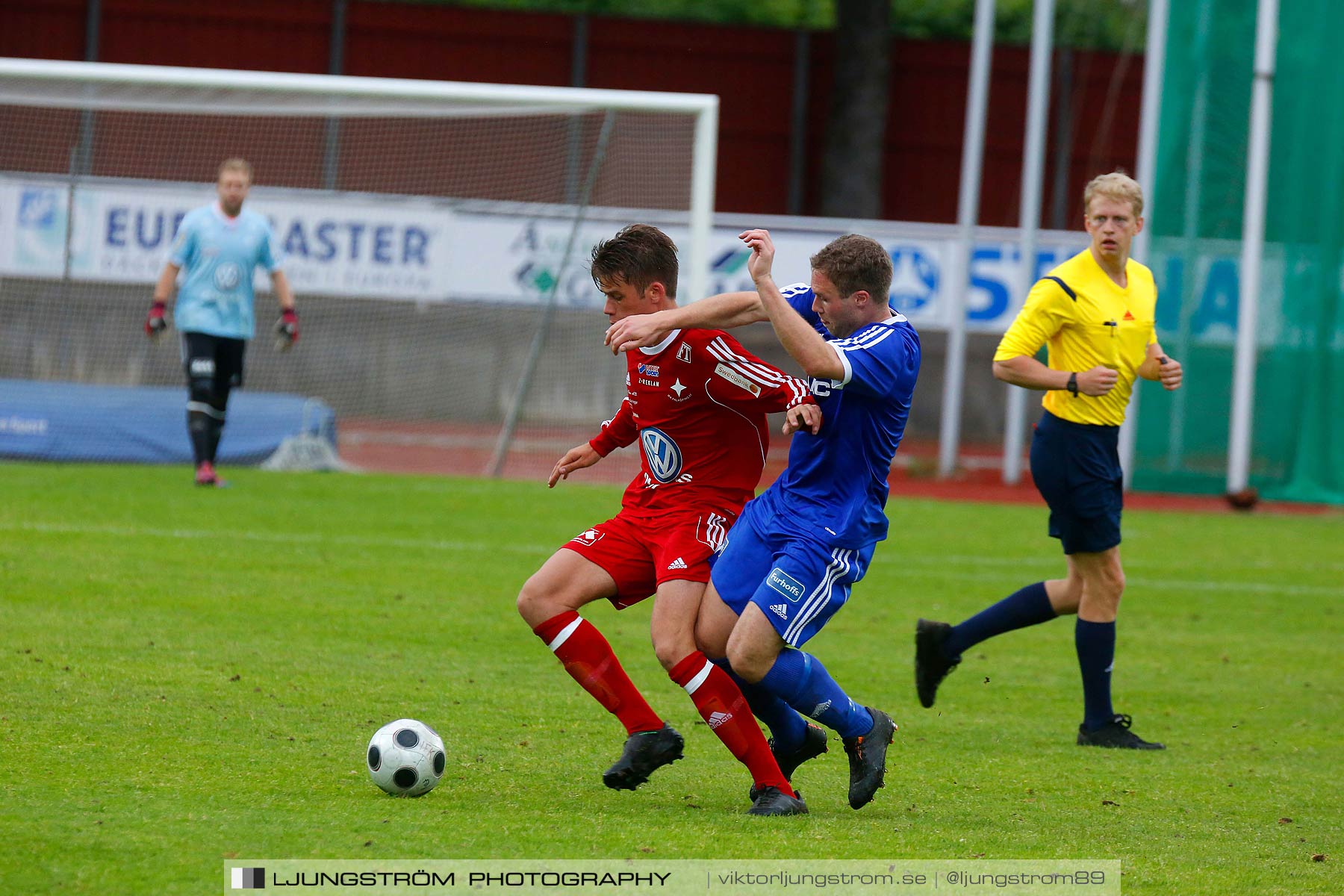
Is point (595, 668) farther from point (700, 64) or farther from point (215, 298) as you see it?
point (700, 64)

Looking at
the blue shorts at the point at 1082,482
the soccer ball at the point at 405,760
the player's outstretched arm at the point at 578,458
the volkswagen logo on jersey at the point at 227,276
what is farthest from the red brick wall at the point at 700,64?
the soccer ball at the point at 405,760

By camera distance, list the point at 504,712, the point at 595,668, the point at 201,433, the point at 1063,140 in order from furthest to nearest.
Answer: the point at 1063,140, the point at 201,433, the point at 504,712, the point at 595,668

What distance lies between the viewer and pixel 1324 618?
894cm

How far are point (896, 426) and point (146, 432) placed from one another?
33.1 ft

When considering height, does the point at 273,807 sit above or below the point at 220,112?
below

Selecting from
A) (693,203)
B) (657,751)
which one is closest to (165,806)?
(657,751)

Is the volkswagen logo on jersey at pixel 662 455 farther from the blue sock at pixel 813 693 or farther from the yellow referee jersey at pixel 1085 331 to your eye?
the yellow referee jersey at pixel 1085 331

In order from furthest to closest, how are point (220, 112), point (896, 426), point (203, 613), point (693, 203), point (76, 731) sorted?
point (220, 112)
point (693, 203)
point (203, 613)
point (76, 731)
point (896, 426)

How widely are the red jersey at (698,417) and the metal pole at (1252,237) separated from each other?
1067 cm

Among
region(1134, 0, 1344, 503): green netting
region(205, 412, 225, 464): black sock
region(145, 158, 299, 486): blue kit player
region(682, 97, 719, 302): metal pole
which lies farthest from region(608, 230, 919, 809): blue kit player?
region(1134, 0, 1344, 503): green netting

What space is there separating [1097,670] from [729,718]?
208cm

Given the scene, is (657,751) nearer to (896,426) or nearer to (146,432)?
(896,426)

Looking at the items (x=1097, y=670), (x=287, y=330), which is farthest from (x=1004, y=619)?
(x=287, y=330)

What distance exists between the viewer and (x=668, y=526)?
4742mm
